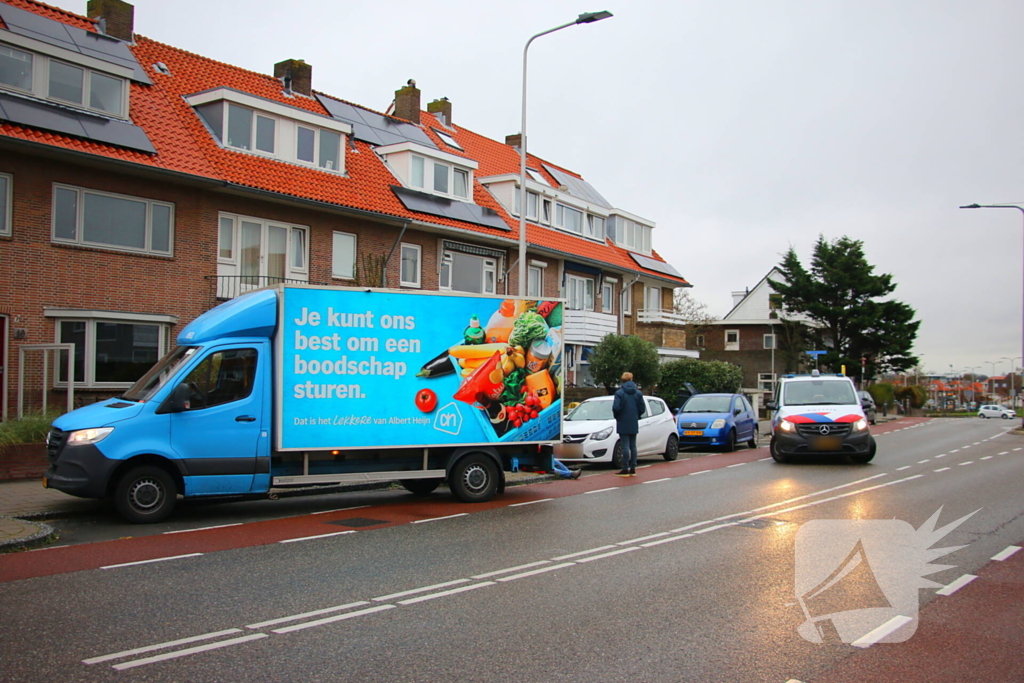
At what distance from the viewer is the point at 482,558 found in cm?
836

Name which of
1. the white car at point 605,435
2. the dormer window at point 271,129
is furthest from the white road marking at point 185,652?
the dormer window at point 271,129

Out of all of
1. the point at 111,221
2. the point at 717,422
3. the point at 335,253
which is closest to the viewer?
the point at 111,221

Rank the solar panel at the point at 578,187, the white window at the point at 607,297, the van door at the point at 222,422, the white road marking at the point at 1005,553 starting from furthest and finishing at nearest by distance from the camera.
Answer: the solar panel at the point at 578,187 → the white window at the point at 607,297 → the van door at the point at 222,422 → the white road marking at the point at 1005,553

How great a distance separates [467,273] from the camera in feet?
93.6

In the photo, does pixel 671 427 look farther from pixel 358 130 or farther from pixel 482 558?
pixel 358 130

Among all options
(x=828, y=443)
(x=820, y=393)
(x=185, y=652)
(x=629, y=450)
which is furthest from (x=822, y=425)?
(x=185, y=652)

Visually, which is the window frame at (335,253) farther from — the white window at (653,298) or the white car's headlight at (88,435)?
the white window at (653,298)

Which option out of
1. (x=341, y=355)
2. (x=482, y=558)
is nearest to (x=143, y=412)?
(x=341, y=355)

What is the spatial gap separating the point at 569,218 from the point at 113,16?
19.2 m

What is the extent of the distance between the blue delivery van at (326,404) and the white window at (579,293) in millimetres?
21832

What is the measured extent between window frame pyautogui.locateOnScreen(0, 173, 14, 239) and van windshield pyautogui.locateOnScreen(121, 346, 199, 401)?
8.42 metres

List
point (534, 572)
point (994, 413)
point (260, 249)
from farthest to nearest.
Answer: point (994, 413) < point (260, 249) < point (534, 572)

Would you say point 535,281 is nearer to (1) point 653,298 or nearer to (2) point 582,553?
(1) point 653,298

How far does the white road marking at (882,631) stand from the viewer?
18.7 feet
